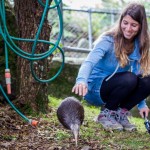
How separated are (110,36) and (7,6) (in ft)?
3.59

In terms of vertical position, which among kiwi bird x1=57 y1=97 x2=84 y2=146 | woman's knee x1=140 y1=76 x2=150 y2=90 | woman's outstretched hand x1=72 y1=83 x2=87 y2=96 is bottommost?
kiwi bird x1=57 y1=97 x2=84 y2=146

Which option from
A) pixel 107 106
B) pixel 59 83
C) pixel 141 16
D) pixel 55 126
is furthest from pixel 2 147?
pixel 59 83

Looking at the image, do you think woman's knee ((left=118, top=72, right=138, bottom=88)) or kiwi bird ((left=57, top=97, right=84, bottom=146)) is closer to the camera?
kiwi bird ((left=57, top=97, right=84, bottom=146))

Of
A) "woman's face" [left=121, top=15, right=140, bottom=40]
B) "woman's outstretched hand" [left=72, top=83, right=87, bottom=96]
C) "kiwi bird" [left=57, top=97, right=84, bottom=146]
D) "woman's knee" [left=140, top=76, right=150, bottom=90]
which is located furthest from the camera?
"woman's knee" [left=140, top=76, right=150, bottom=90]

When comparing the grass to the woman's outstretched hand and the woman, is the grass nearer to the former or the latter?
Result: the woman

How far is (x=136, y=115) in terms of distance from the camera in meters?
5.93

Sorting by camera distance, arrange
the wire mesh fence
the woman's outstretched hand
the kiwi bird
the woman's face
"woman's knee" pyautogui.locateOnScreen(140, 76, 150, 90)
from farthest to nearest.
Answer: the wire mesh fence < "woman's knee" pyautogui.locateOnScreen(140, 76, 150, 90) < the woman's face < the woman's outstretched hand < the kiwi bird

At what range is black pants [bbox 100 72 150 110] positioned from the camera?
12.1 feet

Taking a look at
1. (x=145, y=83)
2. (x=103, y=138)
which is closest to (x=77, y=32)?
(x=145, y=83)

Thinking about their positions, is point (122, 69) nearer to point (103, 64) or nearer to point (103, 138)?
point (103, 64)

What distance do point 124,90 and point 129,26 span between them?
0.54 m

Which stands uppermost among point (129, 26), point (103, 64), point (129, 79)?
point (129, 26)

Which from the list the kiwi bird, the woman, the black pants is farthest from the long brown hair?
the kiwi bird

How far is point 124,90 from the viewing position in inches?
146
